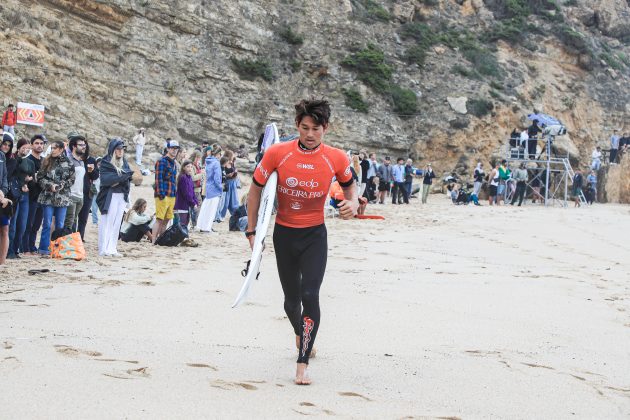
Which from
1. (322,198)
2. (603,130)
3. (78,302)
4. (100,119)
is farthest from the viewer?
(603,130)

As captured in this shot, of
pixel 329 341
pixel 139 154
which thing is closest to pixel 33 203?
pixel 329 341

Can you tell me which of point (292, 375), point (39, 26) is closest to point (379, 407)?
point (292, 375)

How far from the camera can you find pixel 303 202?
4848 millimetres

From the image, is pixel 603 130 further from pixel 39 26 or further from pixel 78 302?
pixel 78 302

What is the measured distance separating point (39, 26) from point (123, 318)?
23002 millimetres

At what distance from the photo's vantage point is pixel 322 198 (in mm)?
4895

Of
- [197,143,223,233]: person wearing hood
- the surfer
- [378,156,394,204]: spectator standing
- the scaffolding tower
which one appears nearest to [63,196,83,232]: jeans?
[197,143,223,233]: person wearing hood

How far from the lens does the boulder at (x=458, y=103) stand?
114 feet

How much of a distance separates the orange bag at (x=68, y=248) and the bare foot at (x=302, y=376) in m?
5.87

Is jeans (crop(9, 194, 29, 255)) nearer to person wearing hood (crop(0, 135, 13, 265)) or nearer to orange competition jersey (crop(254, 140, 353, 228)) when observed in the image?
person wearing hood (crop(0, 135, 13, 265))

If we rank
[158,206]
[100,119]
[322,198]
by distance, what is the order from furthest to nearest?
Result: [100,119] < [158,206] < [322,198]

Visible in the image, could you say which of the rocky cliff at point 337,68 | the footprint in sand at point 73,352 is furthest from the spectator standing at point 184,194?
the rocky cliff at point 337,68

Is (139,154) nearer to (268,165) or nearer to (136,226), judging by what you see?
(136,226)

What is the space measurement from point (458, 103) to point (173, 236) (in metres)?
25.5
